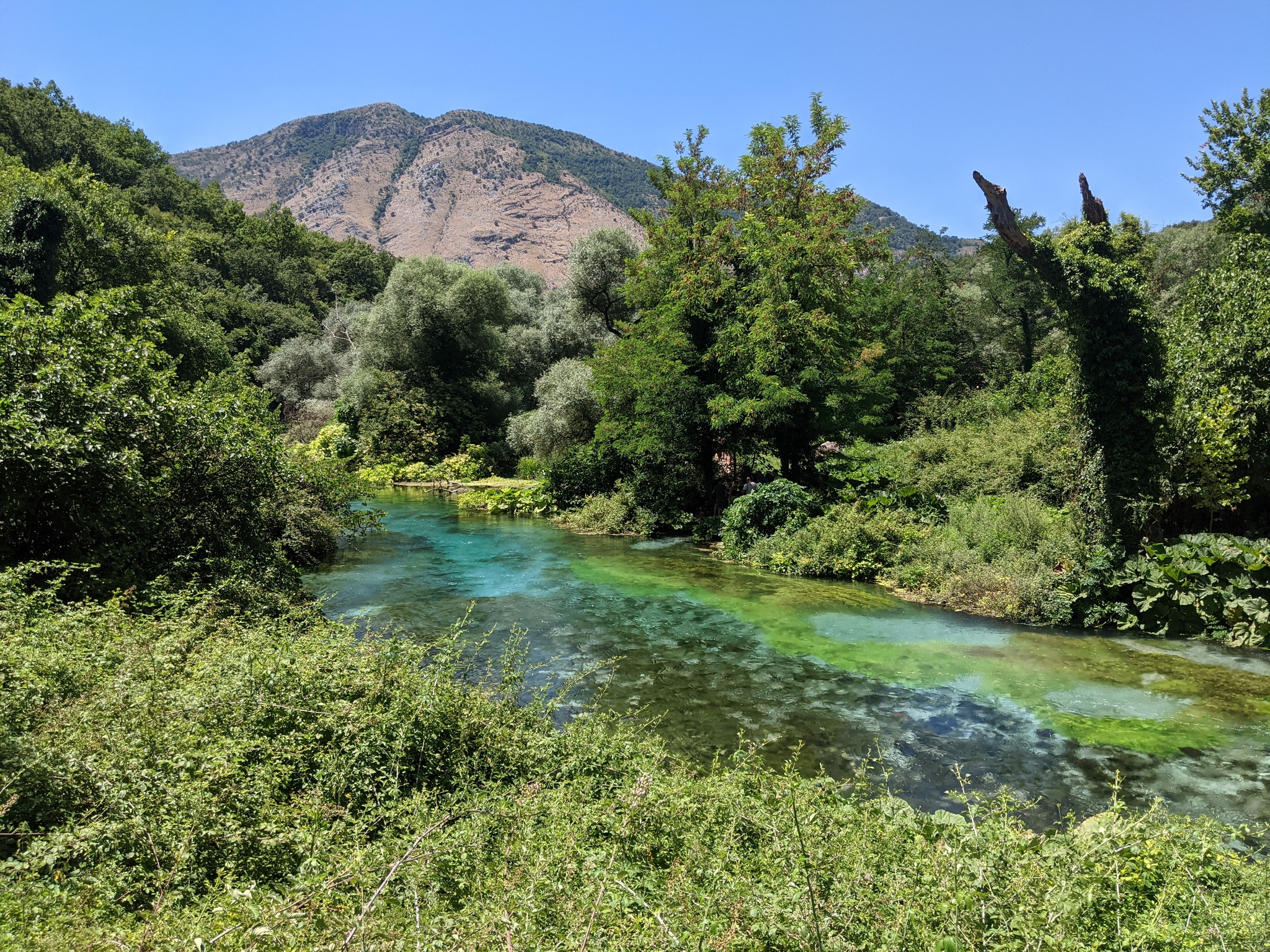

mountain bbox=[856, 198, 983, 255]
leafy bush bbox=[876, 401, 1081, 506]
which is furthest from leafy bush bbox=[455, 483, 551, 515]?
mountain bbox=[856, 198, 983, 255]

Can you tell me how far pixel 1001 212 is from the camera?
377 inches

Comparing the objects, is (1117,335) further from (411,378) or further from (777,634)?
(411,378)

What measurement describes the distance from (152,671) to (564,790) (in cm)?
297

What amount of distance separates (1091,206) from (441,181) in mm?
158354

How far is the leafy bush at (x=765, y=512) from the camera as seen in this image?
51.5ft

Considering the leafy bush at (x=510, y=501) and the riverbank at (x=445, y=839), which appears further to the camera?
the leafy bush at (x=510, y=501)

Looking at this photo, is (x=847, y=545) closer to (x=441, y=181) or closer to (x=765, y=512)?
(x=765, y=512)

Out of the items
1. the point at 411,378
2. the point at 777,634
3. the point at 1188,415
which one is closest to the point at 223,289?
the point at 411,378

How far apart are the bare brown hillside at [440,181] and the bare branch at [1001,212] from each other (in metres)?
111

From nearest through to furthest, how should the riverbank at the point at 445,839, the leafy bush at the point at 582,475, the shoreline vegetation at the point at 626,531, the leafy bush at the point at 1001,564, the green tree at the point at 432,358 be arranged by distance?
the riverbank at the point at 445,839, the shoreline vegetation at the point at 626,531, the leafy bush at the point at 1001,564, the leafy bush at the point at 582,475, the green tree at the point at 432,358

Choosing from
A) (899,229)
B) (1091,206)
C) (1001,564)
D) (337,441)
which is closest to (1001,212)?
(1091,206)

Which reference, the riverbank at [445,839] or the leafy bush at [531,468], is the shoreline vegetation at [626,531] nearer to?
the riverbank at [445,839]

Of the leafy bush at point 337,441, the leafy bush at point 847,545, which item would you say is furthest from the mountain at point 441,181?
the leafy bush at point 847,545

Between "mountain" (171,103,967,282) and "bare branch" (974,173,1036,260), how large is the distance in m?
104
